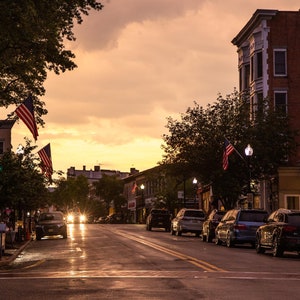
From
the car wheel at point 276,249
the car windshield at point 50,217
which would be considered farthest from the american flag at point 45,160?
the car wheel at point 276,249

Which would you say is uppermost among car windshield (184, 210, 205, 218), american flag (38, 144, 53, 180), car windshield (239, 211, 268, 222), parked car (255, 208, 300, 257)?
american flag (38, 144, 53, 180)

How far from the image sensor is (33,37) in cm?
2200

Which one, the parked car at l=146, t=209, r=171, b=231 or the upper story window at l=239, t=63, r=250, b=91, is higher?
the upper story window at l=239, t=63, r=250, b=91

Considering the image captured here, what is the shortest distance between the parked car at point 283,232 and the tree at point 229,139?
18.9 m

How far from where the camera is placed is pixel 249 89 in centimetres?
5388

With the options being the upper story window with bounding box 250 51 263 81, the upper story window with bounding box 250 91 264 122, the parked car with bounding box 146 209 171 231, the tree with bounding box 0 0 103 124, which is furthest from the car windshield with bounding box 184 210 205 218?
the tree with bounding box 0 0 103 124

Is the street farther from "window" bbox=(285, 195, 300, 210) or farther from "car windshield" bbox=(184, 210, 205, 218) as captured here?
"window" bbox=(285, 195, 300, 210)

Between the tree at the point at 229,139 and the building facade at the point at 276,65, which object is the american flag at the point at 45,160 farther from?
the building facade at the point at 276,65

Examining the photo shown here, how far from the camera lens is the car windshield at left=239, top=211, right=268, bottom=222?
3110 centimetres

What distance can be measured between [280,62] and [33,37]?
3304cm

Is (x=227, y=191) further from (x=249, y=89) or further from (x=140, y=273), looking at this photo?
(x=140, y=273)

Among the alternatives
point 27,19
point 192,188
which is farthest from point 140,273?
point 192,188

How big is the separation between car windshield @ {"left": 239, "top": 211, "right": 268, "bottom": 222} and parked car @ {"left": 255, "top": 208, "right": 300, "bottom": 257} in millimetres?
5300

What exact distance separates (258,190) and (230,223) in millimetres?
22395
